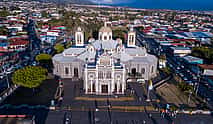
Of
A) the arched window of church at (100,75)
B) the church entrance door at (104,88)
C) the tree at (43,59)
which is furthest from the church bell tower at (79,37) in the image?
the church entrance door at (104,88)

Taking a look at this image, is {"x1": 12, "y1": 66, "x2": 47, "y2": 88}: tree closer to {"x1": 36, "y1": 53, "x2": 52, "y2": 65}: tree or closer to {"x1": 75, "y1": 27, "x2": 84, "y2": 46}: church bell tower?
{"x1": 36, "y1": 53, "x2": 52, "y2": 65}: tree

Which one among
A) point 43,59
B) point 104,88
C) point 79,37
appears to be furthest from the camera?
point 79,37

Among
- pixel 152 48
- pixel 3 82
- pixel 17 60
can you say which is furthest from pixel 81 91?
pixel 152 48

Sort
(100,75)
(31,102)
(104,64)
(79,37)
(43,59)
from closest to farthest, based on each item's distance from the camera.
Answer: (31,102), (104,64), (100,75), (43,59), (79,37)

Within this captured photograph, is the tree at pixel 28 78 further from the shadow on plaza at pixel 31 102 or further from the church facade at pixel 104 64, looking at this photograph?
the church facade at pixel 104 64

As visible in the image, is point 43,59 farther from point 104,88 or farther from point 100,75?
point 104,88

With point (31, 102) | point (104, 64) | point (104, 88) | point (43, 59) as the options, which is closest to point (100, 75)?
point (104, 64)

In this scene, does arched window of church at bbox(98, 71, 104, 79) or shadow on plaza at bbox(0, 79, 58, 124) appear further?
arched window of church at bbox(98, 71, 104, 79)

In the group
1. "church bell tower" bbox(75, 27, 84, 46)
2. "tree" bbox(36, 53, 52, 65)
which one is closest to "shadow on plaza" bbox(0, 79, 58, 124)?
"tree" bbox(36, 53, 52, 65)

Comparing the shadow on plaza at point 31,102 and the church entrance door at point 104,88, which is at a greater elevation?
the church entrance door at point 104,88

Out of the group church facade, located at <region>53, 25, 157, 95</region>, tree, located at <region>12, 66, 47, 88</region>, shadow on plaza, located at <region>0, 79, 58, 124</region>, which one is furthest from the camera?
church facade, located at <region>53, 25, 157, 95</region>
